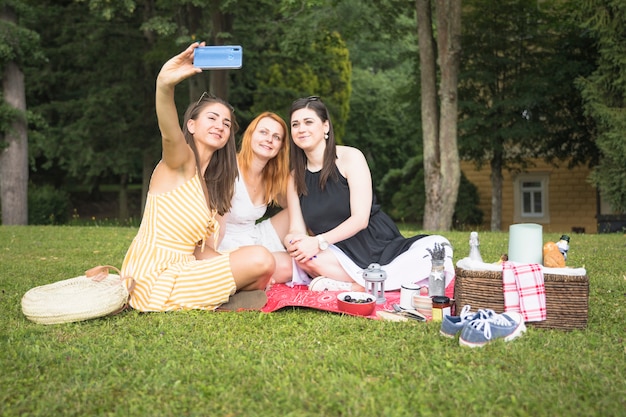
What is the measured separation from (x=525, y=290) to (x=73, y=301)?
292 cm

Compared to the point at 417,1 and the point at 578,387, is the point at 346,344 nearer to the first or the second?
the point at 578,387

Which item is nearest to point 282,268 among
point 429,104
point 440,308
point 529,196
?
point 440,308

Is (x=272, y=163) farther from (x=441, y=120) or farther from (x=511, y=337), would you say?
(x=441, y=120)

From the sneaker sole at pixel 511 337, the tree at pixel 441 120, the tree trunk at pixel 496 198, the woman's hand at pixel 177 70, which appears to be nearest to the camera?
the sneaker sole at pixel 511 337

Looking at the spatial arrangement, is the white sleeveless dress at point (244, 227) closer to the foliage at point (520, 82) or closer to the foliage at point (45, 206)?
the foliage at point (520, 82)

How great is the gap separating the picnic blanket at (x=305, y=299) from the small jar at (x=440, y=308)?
414 mm

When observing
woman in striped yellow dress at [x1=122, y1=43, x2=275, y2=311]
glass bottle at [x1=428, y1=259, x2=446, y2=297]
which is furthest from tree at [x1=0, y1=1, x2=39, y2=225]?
glass bottle at [x1=428, y1=259, x2=446, y2=297]

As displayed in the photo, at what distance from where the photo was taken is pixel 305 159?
5.43m

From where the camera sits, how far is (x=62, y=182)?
2464cm

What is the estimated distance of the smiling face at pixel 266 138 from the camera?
204 inches

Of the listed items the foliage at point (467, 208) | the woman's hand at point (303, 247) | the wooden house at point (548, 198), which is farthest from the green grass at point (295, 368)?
the wooden house at point (548, 198)

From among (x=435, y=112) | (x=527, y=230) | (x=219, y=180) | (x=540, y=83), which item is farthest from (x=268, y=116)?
(x=540, y=83)

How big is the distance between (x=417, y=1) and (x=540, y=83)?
451cm

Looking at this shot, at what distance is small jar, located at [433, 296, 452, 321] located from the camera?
4.11 meters
